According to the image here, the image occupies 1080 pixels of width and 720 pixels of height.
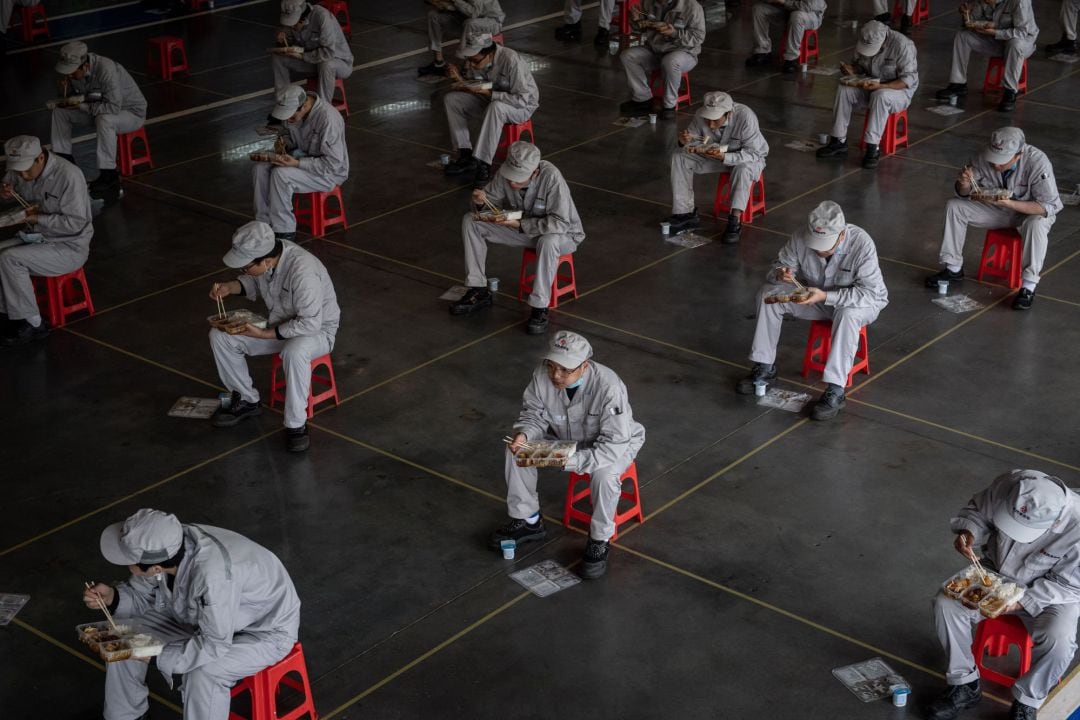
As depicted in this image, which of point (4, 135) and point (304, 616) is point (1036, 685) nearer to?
point (304, 616)

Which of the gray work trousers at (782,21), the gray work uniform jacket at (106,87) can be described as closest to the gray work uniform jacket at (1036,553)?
the gray work uniform jacket at (106,87)

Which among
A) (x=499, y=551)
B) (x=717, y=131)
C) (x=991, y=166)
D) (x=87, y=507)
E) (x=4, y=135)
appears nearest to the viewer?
(x=499, y=551)

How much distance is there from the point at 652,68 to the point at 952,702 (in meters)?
10.5

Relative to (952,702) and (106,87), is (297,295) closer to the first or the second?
(952,702)

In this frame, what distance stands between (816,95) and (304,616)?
36.3 ft

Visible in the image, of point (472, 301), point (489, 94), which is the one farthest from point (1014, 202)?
point (489, 94)

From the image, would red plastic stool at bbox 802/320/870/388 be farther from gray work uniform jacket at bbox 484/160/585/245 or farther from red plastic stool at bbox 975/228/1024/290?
gray work uniform jacket at bbox 484/160/585/245

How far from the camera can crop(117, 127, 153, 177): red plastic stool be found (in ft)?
45.0

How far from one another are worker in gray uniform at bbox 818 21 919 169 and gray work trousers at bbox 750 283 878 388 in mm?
4941

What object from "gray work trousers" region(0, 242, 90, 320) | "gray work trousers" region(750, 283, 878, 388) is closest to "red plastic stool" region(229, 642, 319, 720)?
"gray work trousers" region(750, 283, 878, 388)

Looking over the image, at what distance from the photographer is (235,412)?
9180 millimetres

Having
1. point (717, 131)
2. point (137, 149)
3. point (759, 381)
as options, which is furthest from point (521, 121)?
point (759, 381)

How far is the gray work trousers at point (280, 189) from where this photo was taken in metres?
11.8

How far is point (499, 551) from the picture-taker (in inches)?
303
